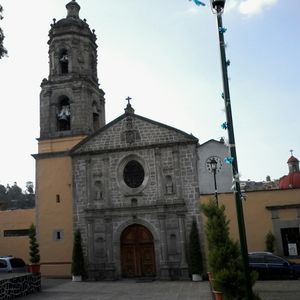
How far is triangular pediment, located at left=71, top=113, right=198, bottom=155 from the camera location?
23.5 meters

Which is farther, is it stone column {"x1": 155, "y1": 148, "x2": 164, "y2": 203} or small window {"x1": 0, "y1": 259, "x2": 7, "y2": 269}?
small window {"x1": 0, "y1": 259, "x2": 7, "y2": 269}

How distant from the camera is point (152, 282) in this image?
21.0 m

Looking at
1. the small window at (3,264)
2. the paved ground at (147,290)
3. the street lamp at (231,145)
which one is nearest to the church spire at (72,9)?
the small window at (3,264)

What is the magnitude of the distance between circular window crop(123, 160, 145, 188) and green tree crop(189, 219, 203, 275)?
13.7 ft

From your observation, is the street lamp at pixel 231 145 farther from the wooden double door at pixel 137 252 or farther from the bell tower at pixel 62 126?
the bell tower at pixel 62 126

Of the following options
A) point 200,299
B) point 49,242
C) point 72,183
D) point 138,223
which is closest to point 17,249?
point 49,242

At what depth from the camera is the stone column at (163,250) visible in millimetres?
21656

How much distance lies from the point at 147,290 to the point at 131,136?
8.91 meters

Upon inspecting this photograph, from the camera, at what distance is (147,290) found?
18.3 metres

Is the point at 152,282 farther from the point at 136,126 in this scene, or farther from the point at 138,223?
the point at 136,126

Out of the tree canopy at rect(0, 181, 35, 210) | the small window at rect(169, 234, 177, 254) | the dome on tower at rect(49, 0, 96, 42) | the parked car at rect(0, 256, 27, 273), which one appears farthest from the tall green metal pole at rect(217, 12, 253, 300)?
the tree canopy at rect(0, 181, 35, 210)

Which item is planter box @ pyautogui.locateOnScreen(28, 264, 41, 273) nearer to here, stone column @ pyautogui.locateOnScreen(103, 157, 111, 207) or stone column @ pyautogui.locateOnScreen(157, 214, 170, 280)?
stone column @ pyautogui.locateOnScreen(103, 157, 111, 207)

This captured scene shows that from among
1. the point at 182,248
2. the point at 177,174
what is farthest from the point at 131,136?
the point at 182,248

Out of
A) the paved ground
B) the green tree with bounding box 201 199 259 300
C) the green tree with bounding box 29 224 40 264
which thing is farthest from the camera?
the green tree with bounding box 29 224 40 264
